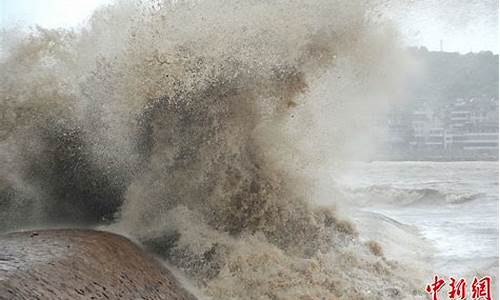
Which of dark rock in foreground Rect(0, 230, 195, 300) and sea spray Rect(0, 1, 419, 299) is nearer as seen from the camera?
dark rock in foreground Rect(0, 230, 195, 300)

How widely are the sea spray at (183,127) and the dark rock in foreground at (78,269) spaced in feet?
2.51

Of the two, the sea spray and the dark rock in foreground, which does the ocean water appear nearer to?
the sea spray

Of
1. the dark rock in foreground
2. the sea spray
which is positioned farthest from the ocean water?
the dark rock in foreground

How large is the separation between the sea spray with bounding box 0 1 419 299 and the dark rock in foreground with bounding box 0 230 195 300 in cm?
76

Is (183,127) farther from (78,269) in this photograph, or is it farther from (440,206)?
(440,206)

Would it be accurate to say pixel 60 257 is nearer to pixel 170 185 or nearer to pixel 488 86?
pixel 170 185

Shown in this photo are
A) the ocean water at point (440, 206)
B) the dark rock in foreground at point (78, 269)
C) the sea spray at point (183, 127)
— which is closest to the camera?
the dark rock in foreground at point (78, 269)

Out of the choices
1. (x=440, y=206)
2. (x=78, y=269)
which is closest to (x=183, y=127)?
(x=78, y=269)

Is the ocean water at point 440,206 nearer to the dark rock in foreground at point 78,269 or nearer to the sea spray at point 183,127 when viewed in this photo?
the sea spray at point 183,127

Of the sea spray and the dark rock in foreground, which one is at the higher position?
the sea spray

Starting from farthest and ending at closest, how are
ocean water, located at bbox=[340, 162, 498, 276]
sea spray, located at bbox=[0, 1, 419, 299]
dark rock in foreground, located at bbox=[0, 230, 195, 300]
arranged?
1. ocean water, located at bbox=[340, 162, 498, 276]
2. sea spray, located at bbox=[0, 1, 419, 299]
3. dark rock in foreground, located at bbox=[0, 230, 195, 300]

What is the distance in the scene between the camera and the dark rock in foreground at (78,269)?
220 centimetres

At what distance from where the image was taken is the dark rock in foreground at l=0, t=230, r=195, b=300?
2.20 meters

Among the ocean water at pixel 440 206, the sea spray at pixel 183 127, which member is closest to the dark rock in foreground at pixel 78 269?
the sea spray at pixel 183 127
